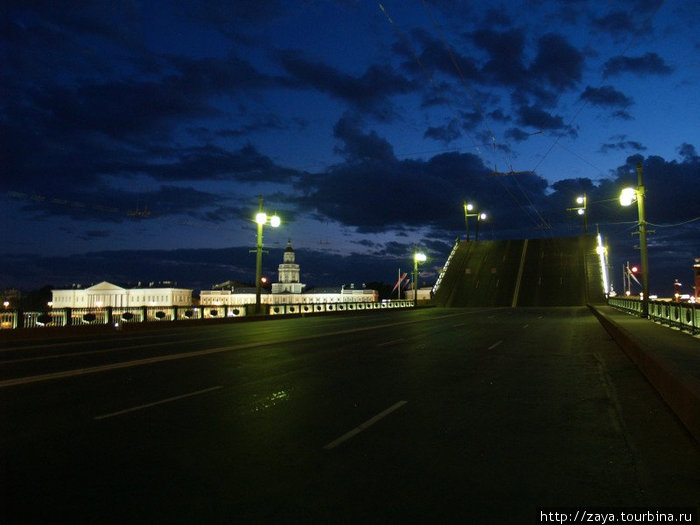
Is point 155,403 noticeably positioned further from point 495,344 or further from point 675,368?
point 495,344

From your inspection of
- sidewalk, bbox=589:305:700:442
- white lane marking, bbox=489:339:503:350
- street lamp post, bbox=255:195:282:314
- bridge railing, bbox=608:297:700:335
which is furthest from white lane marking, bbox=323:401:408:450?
street lamp post, bbox=255:195:282:314

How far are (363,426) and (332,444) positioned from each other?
87 cm

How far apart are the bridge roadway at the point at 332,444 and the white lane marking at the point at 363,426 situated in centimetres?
2

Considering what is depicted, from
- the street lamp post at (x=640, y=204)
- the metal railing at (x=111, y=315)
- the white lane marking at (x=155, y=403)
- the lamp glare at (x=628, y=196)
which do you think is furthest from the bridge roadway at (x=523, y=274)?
the white lane marking at (x=155, y=403)

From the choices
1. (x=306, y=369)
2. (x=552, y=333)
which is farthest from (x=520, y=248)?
(x=306, y=369)

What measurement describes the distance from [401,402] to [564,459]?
3.08 m

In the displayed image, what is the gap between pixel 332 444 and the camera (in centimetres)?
571

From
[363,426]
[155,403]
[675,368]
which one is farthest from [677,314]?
[155,403]

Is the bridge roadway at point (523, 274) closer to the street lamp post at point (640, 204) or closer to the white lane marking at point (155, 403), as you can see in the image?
the street lamp post at point (640, 204)

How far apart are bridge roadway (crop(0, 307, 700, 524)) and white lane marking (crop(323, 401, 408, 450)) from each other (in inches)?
0.9

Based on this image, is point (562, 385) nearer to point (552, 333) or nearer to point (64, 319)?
point (552, 333)

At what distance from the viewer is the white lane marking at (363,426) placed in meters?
5.74

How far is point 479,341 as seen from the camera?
1836cm

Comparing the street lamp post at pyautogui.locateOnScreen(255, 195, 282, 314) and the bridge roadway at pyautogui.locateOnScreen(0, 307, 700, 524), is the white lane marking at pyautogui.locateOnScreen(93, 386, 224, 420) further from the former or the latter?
the street lamp post at pyautogui.locateOnScreen(255, 195, 282, 314)
